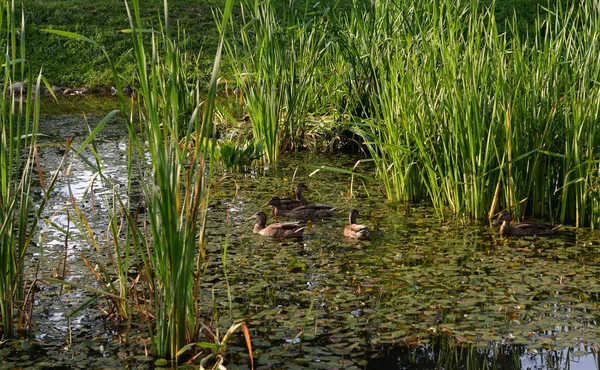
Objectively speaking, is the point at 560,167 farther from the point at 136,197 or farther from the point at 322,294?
the point at 136,197

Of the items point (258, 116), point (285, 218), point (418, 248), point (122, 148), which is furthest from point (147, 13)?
point (418, 248)

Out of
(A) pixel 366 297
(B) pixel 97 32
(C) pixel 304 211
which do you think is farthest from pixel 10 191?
(B) pixel 97 32

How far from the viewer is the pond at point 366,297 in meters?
4.09

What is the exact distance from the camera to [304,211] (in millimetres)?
6617

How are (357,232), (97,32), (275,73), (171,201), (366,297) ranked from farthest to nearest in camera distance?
1. (97,32)
2. (275,73)
3. (357,232)
4. (366,297)
5. (171,201)

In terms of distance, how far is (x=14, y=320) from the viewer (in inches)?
174

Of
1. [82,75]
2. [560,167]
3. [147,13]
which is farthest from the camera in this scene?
[147,13]

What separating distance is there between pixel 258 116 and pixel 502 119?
2.87 meters

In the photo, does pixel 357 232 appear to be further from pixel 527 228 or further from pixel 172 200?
pixel 172 200

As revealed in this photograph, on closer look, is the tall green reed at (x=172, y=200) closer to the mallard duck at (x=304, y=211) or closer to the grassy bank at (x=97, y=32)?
the mallard duck at (x=304, y=211)

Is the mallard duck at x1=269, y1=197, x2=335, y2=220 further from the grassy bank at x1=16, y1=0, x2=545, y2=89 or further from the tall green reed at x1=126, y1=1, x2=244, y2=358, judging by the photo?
the grassy bank at x1=16, y1=0, x2=545, y2=89

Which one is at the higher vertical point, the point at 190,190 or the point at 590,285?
the point at 190,190

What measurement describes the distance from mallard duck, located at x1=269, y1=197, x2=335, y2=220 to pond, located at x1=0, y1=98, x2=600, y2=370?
97 millimetres

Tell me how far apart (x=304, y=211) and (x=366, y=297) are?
1.83 meters
